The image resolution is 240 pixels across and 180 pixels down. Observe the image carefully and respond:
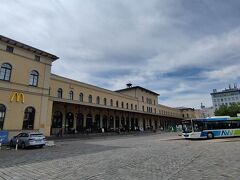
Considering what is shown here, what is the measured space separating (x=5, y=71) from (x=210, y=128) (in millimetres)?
A: 25727

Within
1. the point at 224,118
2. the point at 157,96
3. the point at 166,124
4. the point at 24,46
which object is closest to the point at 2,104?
the point at 24,46

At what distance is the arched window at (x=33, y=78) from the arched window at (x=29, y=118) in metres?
3.23

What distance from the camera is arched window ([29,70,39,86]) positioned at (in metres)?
25.2

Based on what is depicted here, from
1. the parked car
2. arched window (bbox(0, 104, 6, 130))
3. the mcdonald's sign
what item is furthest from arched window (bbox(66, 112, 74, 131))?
the parked car

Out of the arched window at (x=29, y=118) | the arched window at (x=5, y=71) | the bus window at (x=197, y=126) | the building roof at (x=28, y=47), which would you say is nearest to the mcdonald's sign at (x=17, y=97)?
the arched window at (x=29, y=118)

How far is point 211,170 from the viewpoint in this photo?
7.46m

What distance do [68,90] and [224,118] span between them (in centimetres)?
2489

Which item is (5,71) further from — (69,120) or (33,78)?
(69,120)

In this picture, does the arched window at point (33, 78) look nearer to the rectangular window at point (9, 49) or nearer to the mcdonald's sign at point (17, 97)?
the mcdonald's sign at point (17, 97)

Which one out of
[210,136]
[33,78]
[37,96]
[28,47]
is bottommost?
[210,136]

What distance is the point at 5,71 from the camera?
74.6 ft

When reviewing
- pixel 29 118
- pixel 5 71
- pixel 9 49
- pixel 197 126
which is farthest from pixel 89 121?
pixel 197 126

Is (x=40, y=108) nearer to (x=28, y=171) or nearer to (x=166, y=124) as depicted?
(x=28, y=171)

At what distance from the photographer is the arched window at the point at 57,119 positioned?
31094 millimetres
